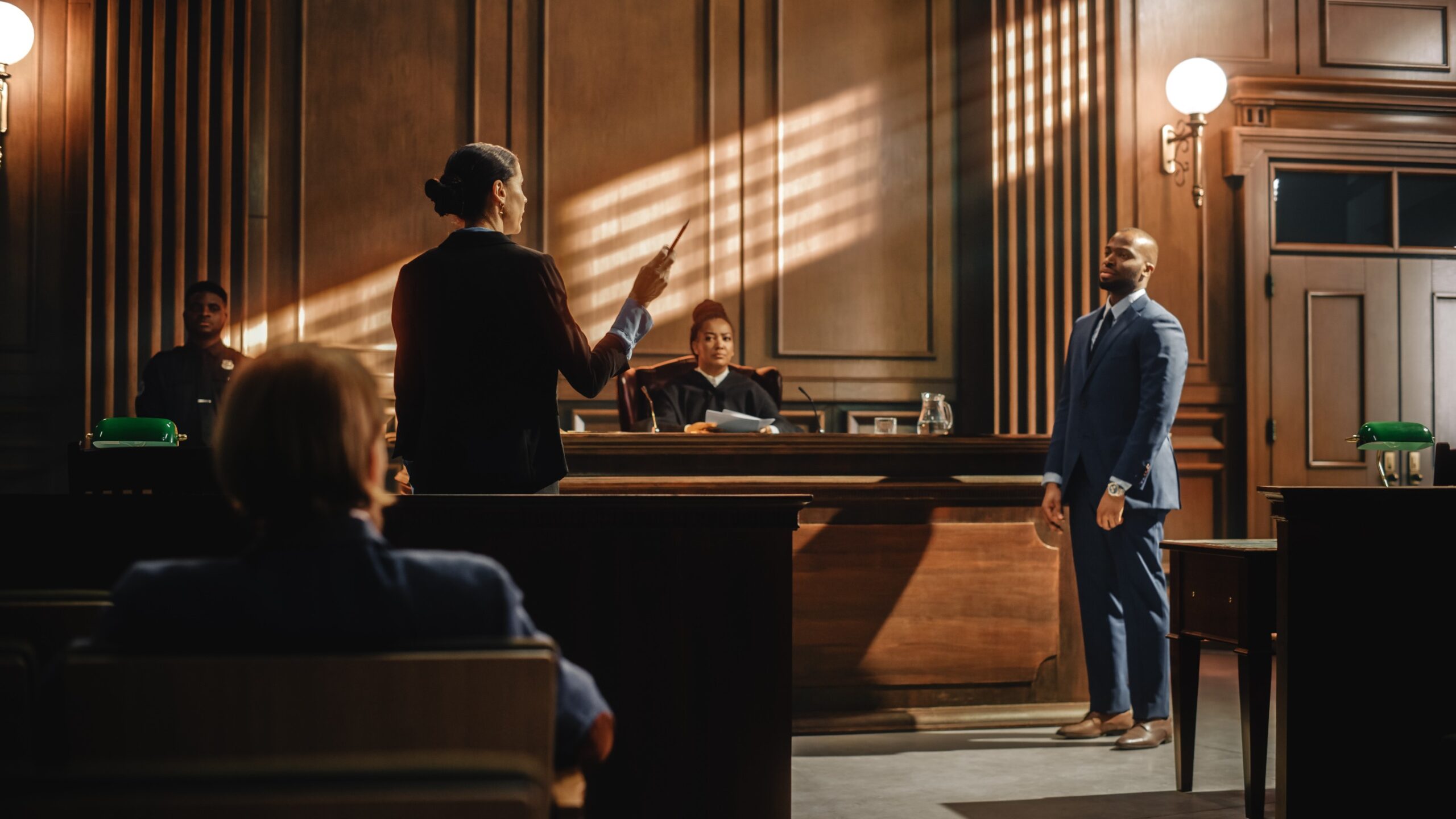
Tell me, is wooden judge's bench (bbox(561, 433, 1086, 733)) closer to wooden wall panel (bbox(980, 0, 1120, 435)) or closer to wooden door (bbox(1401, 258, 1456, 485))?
wooden wall panel (bbox(980, 0, 1120, 435))

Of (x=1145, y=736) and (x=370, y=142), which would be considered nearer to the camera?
(x=1145, y=736)

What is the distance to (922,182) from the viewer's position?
604cm

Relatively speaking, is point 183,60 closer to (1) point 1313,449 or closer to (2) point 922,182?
(2) point 922,182

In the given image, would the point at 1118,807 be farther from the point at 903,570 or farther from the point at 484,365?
the point at 484,365

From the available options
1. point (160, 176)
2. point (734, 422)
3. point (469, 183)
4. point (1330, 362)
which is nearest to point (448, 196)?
point (469, 183)

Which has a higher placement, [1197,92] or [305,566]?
[1197,92]

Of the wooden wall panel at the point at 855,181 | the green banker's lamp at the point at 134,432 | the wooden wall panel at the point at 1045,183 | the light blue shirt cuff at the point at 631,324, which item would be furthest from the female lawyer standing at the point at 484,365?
the wooden wall panel at the point at 1045,183

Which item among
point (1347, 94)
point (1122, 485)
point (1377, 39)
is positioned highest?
point (1377, 39)

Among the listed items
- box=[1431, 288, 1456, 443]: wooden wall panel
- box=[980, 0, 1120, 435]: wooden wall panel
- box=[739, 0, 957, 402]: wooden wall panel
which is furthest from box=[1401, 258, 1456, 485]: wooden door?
box=[739, 0, 957, 402]: wooden wall panel

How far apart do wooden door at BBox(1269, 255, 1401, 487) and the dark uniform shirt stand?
4.92 meters

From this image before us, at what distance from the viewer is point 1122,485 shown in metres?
3.48

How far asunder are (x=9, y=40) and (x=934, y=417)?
13.6ft

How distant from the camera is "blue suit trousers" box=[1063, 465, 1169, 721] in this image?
11.4ft

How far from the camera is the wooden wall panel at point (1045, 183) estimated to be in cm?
595
